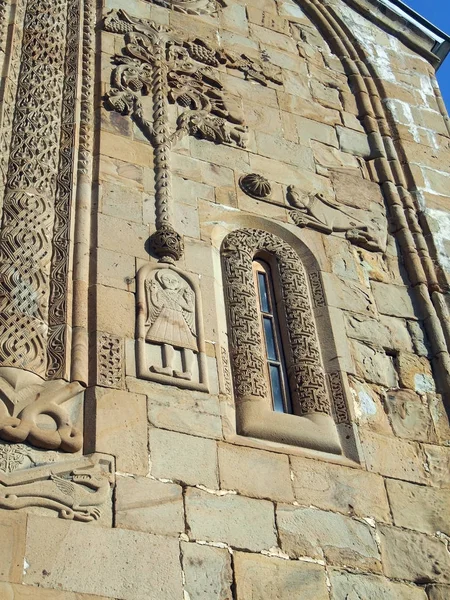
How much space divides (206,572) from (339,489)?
4.35ft

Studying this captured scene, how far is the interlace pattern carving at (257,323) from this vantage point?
7160 millimetres

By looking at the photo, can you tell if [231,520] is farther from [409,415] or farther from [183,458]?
[409,415]

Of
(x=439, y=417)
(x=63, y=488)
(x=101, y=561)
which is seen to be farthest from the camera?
(x=439, y=417)

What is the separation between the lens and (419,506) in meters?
6.92

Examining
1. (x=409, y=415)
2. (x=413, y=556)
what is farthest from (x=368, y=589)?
(x=409, y=415)

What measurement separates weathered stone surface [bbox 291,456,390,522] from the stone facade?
2 cm

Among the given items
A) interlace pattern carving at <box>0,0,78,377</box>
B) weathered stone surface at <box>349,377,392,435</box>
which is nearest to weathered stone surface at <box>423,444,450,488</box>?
weathered stone surface at <box>349,377,392,435</box>

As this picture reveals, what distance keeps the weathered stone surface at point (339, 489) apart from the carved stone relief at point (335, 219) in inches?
96.8

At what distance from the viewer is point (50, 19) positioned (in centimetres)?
884

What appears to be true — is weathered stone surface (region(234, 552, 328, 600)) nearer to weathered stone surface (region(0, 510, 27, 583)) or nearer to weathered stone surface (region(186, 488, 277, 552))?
weathered stone surface (region(186, 488, 277, 552))

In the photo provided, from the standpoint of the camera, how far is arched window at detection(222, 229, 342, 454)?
6.91 metres

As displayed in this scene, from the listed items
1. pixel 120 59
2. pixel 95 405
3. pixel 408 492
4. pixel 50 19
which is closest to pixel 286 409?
pixel 408 492

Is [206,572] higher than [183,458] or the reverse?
the reverse

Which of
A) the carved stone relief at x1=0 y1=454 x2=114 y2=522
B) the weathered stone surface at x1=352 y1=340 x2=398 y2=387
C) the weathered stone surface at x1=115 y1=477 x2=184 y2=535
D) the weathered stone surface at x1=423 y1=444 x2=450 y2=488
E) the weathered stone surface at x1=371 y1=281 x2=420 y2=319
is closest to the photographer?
the carved stone relief at x1=0 y1=454 x2=114 y2=522
